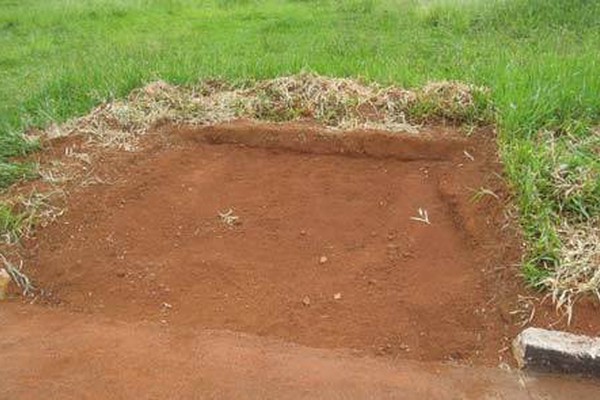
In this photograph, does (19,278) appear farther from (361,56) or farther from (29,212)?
(361,56)

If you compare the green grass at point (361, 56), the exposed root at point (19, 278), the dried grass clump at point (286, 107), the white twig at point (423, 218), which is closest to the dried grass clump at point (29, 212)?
the exposed root at point (19, 278)

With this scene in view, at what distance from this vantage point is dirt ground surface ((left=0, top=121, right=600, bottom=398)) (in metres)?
3.20

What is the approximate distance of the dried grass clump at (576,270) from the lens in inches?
135

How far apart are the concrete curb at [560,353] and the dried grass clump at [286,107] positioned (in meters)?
1.98

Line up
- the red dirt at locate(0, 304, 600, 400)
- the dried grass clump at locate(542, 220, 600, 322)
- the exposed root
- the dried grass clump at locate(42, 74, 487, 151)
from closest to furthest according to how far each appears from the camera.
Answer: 1. the red dirt at locate(0, 304, 600, 400)
2. the dried grass clump at locate(542, 220, 600, 322)
3. the exposed root
4. the dried grass clump at locate(42, 74, 487, 151)

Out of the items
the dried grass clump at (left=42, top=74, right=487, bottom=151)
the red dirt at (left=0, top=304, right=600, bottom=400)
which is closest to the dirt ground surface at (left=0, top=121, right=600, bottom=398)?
the red dirt at (left=0, top=304, right=600, bottom=400)

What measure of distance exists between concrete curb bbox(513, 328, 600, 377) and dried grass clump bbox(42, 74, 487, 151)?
198 centimetres

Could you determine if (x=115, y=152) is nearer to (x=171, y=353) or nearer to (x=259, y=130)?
(x=259, y=130)

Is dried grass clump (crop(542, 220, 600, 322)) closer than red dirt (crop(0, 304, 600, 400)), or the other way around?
red dirt (crop(0, 304, 600, 400))

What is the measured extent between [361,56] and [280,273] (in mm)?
3312

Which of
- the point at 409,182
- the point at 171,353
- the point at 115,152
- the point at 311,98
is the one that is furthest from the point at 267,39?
the point at 171,353

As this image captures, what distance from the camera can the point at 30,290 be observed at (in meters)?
3.96

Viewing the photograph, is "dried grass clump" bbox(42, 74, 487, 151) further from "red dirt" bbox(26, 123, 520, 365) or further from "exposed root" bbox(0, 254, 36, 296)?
"exposed root" bbox(0, 254, 36, 296)

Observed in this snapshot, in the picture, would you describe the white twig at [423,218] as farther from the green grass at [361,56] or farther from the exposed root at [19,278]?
the exposed root at [19,278]
